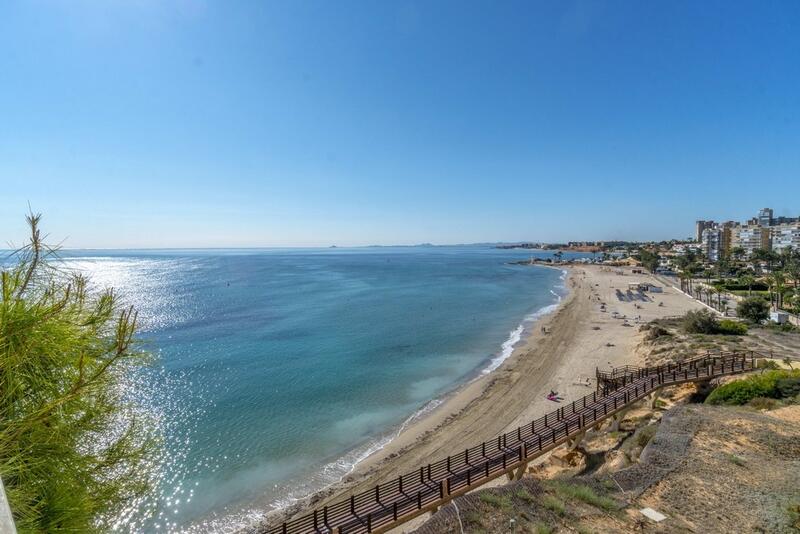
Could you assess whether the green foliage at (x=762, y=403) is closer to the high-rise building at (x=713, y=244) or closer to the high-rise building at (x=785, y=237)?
the high-rise building at (x=785, y=237)

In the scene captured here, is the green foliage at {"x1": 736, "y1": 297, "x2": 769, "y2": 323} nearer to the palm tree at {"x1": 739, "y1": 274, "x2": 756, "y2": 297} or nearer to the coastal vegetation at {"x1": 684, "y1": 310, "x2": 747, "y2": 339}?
the coastal vegetation at {"x1": 684, "y1": 310, "x2": 747, "y2": 339}

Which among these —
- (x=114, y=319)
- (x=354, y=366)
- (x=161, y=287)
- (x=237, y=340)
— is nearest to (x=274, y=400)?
(x=354, y=366)

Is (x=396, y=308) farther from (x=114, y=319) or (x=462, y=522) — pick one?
(x=114, y=319)

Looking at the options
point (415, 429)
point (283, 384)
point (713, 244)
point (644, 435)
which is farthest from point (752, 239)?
point (283, 384)

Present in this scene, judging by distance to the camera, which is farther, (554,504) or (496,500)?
(496,500)

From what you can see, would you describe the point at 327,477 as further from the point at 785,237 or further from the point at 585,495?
the point at 785,237

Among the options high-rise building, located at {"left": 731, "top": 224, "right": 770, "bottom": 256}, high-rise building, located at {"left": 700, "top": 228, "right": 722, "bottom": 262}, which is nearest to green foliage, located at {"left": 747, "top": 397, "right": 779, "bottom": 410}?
high-rise building, located at {"left": 731, "top": 224, "right": 770, "bottom": 256}

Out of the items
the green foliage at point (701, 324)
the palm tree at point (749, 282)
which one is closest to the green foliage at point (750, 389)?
the green foliage at point (701, 324)
